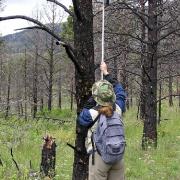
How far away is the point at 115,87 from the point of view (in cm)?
576

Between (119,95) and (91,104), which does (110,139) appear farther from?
(119,95)

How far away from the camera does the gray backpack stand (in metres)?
4.95

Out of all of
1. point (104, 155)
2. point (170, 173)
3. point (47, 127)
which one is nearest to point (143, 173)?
point (170, 173)

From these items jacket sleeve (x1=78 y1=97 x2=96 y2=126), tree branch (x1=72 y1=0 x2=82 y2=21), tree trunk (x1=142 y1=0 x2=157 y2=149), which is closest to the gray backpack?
jacket sleeve (x1=78 y1=97 x2=96 y2=126)

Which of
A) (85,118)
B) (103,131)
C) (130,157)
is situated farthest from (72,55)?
(130,157)

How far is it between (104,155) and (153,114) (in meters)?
7.86

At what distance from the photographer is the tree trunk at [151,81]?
39.5ft

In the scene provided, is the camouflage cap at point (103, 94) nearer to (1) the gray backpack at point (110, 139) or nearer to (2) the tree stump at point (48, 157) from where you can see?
(1) the gray backpack at point (110, 139)

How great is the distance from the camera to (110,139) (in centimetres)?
495

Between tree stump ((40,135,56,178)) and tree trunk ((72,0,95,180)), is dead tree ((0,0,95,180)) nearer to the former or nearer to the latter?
tree trunk ((72,0,95,180))

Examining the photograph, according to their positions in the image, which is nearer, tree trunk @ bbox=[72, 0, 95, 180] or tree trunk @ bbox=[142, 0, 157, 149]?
tree trunk @ bbox=[72, 0, 95, 180]

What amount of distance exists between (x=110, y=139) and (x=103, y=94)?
540mm

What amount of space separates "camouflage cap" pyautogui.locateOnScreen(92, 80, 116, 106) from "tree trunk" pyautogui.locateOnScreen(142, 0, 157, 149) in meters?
6.64

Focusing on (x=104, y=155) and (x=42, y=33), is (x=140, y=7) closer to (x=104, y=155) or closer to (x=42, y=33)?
(x=104, y=155)
